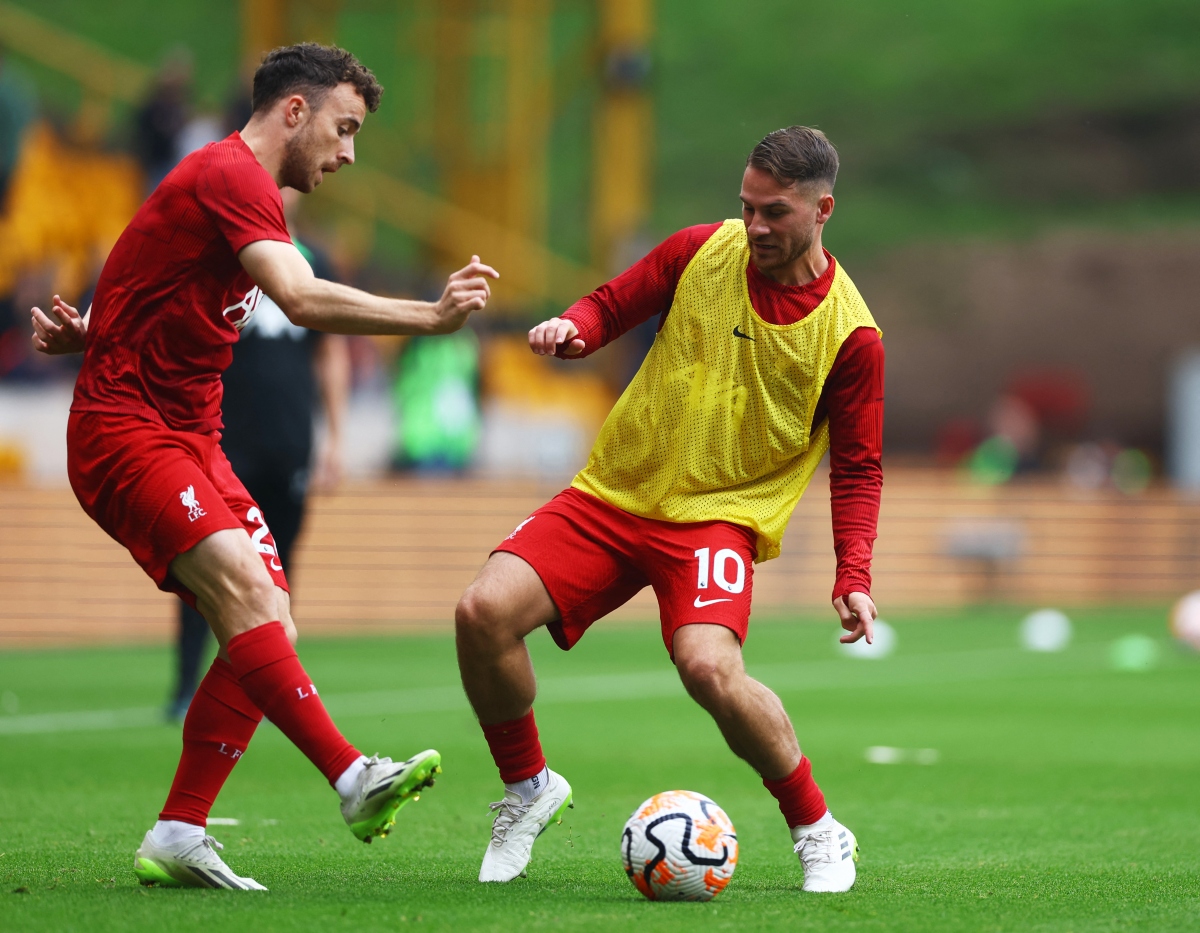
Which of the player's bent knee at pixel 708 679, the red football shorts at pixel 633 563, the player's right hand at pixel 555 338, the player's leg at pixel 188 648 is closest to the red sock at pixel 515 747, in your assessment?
the red football shorts at pixel 633 563

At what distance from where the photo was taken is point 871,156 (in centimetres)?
5094

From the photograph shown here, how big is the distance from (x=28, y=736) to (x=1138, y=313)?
118 ft

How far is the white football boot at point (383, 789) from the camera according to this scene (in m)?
4.38

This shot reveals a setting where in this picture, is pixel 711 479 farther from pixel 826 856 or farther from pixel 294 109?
pixel 294 109

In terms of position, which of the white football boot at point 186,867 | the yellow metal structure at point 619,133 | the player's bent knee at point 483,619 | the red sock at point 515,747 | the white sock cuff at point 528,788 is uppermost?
the yellow metal structure at point 619,133

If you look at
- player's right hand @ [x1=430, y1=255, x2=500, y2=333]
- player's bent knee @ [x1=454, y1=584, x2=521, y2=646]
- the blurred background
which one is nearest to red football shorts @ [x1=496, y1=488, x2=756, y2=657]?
player's bent knee @ [x1=454, y1=584, x2=521, y2=646]

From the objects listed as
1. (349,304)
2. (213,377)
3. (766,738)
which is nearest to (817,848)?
(766,738)

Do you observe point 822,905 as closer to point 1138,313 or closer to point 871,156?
point 1138,313

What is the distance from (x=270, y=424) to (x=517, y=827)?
11.8 ft

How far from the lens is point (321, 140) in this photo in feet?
16.0

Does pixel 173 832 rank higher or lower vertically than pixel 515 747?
lower

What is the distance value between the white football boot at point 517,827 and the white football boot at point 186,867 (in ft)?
2.38

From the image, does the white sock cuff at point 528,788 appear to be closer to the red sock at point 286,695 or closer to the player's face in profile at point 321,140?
the red sock at point 286,695

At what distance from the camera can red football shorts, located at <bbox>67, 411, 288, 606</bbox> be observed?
4688 mm
